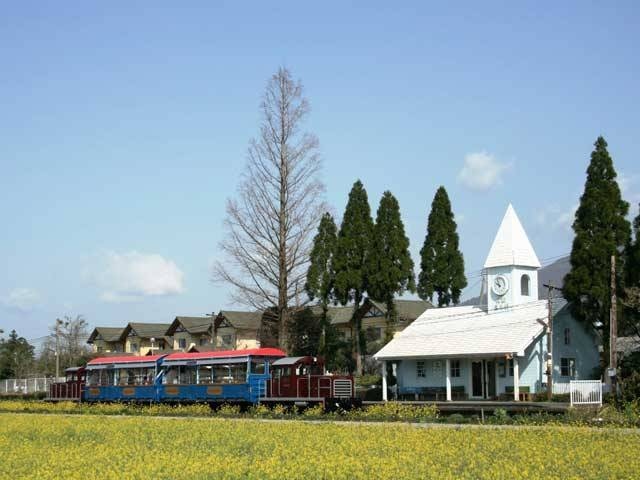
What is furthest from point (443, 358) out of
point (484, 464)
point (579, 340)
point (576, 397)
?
point (484, 464)

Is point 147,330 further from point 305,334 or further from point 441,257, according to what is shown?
point 441,257

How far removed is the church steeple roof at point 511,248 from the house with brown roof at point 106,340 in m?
55.3

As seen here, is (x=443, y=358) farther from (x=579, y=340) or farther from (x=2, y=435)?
(x=2, y=435)

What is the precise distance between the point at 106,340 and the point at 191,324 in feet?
45.1

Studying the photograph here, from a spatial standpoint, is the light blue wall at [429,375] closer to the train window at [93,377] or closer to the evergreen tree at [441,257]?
the evergreen tree at [441,257]

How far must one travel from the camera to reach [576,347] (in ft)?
153

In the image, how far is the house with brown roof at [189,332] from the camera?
83.4m

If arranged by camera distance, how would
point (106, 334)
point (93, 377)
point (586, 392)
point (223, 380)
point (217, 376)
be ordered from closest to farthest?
point (586, 392) < point (223, 380) < point (217, 376) < point (93, 377) < point (106, 334)

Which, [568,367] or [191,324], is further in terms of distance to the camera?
[191,324]

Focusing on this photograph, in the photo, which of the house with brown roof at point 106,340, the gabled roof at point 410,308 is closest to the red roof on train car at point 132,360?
the gabled roof at point 410,308

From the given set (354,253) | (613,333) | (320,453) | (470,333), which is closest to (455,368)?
(470,333)

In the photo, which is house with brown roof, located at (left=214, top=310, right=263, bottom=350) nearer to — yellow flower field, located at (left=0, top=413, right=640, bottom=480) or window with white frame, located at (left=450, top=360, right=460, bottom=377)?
window with white frame, located at (left=450, top=360, right=460, bottom=377)


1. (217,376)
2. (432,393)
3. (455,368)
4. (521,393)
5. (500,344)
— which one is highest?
(500,344)

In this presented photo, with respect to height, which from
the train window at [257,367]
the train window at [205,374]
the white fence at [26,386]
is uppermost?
the train window at [257,367]
